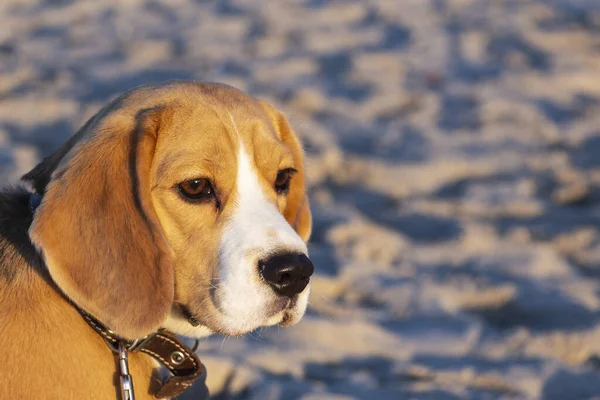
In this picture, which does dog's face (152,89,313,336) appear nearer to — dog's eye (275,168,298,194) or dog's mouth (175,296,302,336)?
dog's mouth (175,296,302,336)

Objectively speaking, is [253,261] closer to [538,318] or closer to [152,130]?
[152,130]

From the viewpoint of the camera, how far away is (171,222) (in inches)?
114

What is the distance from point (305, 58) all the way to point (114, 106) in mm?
5166

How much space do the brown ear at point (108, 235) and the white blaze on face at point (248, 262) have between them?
0.18 metres

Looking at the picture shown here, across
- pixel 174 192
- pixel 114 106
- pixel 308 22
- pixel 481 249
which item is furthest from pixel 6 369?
pixel 308 22

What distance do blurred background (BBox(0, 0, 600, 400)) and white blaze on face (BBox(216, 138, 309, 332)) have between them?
1042mm

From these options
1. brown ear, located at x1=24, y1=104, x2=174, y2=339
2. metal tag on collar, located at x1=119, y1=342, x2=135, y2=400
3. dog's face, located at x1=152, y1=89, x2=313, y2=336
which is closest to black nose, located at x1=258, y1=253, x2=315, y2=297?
dog's face, located at x1=152, y1=89, x2=313, y2=336

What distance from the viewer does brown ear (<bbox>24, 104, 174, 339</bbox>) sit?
104 inches

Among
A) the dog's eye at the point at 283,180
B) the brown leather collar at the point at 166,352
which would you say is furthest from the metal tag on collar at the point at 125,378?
the dog's eye at the point at 283,180

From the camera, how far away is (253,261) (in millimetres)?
2758

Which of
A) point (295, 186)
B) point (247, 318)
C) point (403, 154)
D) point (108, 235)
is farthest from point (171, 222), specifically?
point (403, 154)

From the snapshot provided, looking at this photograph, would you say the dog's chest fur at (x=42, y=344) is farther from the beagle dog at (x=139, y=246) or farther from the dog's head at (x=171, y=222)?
the dog's head at (x=171, y=222)

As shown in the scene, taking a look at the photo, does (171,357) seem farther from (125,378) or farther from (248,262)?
A: (248,262)

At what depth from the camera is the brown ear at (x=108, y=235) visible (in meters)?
2.63
